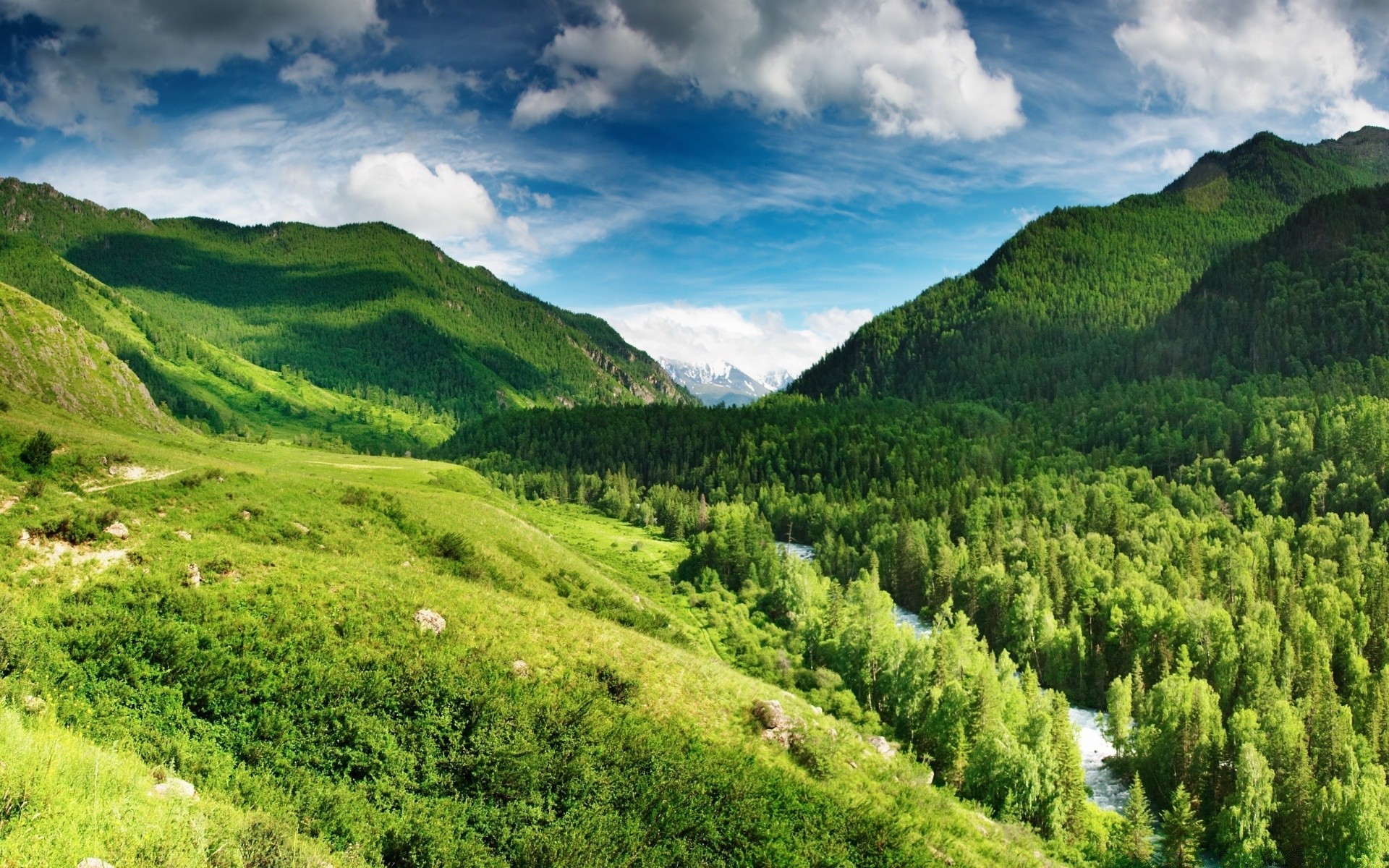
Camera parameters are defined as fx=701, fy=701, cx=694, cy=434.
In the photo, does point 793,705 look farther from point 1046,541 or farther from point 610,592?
point 1046,541

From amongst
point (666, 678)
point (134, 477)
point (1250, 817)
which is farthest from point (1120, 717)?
point (134, 477)

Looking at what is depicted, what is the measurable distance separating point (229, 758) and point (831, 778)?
32.1 meters

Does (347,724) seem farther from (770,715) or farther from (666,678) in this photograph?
(770,715)

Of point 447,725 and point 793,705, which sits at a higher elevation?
point 447,725

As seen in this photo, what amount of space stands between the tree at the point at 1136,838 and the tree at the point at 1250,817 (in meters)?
8.32

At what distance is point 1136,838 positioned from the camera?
207ft

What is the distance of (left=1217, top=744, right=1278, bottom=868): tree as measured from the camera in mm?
66188

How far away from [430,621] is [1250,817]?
77.7m

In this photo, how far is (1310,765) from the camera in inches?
2906

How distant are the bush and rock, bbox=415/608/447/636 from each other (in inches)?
1428

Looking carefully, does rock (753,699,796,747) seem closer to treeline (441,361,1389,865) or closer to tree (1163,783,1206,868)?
treeline (441,361,1389,865)

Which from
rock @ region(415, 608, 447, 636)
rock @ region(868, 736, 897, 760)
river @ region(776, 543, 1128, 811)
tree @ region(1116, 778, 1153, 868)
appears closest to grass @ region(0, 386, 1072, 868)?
rock @ region(415, 608, 447, 636)

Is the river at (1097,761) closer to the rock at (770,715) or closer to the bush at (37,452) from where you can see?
the rock at (770,715)

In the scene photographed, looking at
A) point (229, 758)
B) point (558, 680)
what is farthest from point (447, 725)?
point (229, 758)
